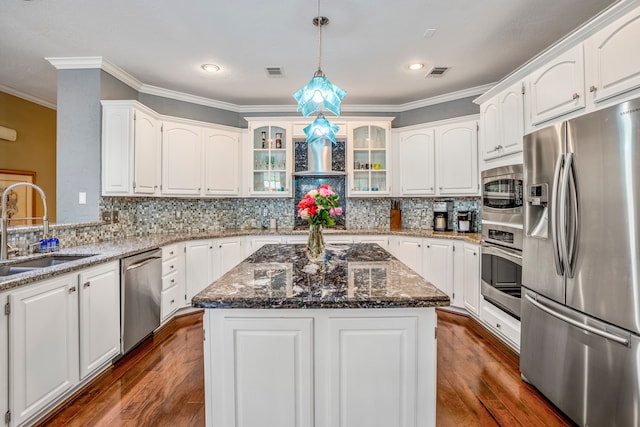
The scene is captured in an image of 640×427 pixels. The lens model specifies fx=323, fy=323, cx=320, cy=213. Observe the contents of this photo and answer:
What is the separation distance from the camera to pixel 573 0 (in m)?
2.30

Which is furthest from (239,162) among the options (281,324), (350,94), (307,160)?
(281,324)

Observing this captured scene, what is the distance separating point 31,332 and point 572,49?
12.1 ft

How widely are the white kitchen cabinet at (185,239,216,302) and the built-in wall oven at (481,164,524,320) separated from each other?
119 inches

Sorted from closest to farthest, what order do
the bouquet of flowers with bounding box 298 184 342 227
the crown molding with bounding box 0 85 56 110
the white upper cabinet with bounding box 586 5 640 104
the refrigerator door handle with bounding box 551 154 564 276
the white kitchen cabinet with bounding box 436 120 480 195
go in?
the white upper cabinet with bounding box 586 5 640 104, the refrigerator door handle with bounding box 551 154 564 276, the bouquet of flowers with bounding box 298 184 342 227, the white kitchen cabinet with bounding box 436 120 480 195, the crown molding with bounding box 0 85 56 110

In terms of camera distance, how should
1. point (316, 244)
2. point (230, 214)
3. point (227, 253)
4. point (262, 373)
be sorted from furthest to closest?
point (230, 214)
point (227, 253)
point (316, 244)
point (262, 373)

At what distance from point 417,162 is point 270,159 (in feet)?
6.65

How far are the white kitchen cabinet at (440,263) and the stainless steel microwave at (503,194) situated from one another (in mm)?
787

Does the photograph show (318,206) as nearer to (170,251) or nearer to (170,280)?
(170,251)

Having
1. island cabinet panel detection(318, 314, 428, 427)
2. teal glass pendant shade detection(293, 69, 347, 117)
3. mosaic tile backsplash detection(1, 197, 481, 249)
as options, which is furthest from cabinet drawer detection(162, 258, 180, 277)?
island cabinet panel detection(318, 314, 428, 427)

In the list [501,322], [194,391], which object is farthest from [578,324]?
[194,391]

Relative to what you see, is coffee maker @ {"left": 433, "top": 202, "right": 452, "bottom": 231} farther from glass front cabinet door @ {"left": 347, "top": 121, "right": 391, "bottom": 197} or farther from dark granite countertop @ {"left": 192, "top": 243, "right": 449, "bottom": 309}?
dark granite countertop @ {"left": 192, "top": 243, "right": 449, "bottom": 309}

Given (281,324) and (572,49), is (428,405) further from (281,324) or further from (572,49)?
(572,49)

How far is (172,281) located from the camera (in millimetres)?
3506

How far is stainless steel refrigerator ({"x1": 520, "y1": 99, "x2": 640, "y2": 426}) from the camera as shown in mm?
1539
